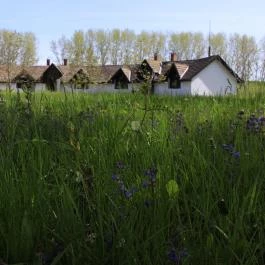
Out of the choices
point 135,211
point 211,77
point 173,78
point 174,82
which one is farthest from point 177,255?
point 211,77

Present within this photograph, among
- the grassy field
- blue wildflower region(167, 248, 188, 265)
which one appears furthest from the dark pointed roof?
blue wildflower region(167, 248, 188, 265)

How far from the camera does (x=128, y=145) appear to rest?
2.37m

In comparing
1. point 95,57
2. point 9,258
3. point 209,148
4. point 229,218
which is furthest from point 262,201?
point 95,57

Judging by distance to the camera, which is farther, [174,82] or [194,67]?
[194,67]

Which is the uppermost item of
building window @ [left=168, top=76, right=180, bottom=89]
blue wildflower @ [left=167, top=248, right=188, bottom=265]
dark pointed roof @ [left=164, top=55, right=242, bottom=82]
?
dark pointed roof @ [left=164, top=55, right=242, bottom=82]

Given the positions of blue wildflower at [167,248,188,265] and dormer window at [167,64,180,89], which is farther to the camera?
dormer window at [167,64,180,89]

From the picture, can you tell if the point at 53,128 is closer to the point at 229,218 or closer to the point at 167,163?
the point at 167,163

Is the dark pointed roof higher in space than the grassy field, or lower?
higher

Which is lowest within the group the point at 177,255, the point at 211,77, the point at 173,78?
the point at 177,255

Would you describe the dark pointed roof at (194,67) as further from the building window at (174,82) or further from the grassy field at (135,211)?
the grassy field at (135,211)

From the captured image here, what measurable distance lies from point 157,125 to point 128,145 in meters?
0.65

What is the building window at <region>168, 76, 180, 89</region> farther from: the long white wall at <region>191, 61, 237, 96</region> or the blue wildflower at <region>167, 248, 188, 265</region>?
the blue wildflower at <region>167, 248, 188, 265</region>

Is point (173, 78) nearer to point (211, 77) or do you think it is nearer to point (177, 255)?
point (211, 77)

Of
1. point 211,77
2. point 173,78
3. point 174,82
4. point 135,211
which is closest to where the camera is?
point 135,211
